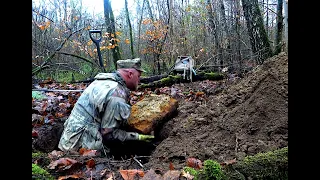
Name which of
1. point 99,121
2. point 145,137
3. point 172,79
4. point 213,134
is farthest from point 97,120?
point 172,79

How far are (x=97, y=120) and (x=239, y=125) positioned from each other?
2.23m

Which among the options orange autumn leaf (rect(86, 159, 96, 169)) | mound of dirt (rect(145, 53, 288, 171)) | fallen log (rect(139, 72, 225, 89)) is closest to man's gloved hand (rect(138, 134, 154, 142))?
mound of dirt (rect(145, 53, 288, 171))

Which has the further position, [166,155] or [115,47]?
[115,47]

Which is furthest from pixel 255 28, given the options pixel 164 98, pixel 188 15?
pixel 188 15

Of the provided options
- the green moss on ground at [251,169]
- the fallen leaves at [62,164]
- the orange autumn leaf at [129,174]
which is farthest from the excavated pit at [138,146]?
the green moss on ground at [251,169]

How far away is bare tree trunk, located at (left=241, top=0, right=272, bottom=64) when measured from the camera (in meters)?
7.75

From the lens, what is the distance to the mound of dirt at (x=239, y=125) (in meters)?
2.67

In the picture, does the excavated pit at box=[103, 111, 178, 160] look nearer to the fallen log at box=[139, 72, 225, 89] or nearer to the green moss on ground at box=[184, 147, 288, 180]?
the green moss on ground at box=[184, 147, 288, 180]

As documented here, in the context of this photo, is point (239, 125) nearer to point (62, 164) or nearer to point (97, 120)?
point (62, 164)

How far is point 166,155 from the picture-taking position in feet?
10.3

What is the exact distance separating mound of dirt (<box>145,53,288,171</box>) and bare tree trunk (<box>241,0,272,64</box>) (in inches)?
158
